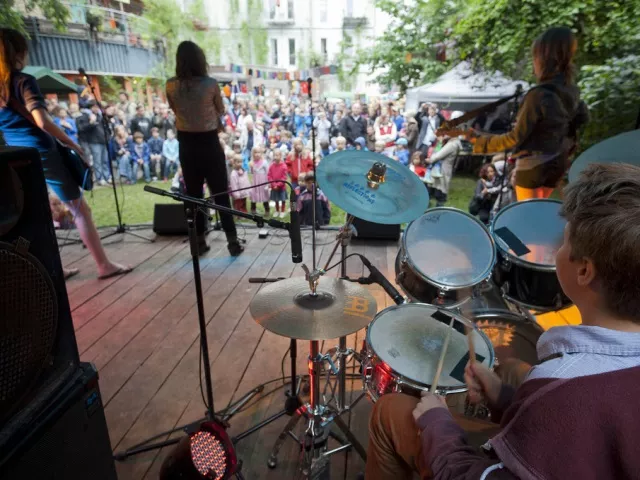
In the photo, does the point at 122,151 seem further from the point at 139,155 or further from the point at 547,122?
the point at 547,122

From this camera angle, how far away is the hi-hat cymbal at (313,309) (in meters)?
1.19

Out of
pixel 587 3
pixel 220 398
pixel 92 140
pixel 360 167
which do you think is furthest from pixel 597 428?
pixel 92 140

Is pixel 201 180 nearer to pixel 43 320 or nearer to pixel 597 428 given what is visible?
pixel 43 320

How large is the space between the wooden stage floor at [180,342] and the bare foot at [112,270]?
0.19 ft

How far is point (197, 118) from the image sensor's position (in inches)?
112

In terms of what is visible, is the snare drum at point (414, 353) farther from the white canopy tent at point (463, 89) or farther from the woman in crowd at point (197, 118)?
the white canopy tent at point (463, 89)

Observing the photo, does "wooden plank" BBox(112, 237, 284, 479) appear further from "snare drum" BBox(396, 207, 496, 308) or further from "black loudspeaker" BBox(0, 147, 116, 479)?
"snare drum" BBox(396, 207, 496, 308)

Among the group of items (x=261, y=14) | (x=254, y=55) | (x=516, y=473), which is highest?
(x=261, y=14)

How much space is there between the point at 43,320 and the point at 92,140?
248 inches

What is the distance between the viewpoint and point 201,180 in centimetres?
305

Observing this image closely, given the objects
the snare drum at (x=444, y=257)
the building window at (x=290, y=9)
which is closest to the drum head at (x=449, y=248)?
the snare drum at (x=444, y=257)

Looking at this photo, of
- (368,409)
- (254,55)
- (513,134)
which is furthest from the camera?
(254,55)

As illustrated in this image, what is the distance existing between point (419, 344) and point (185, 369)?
1.30 meters

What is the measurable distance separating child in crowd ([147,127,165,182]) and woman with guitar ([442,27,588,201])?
19.1ft
